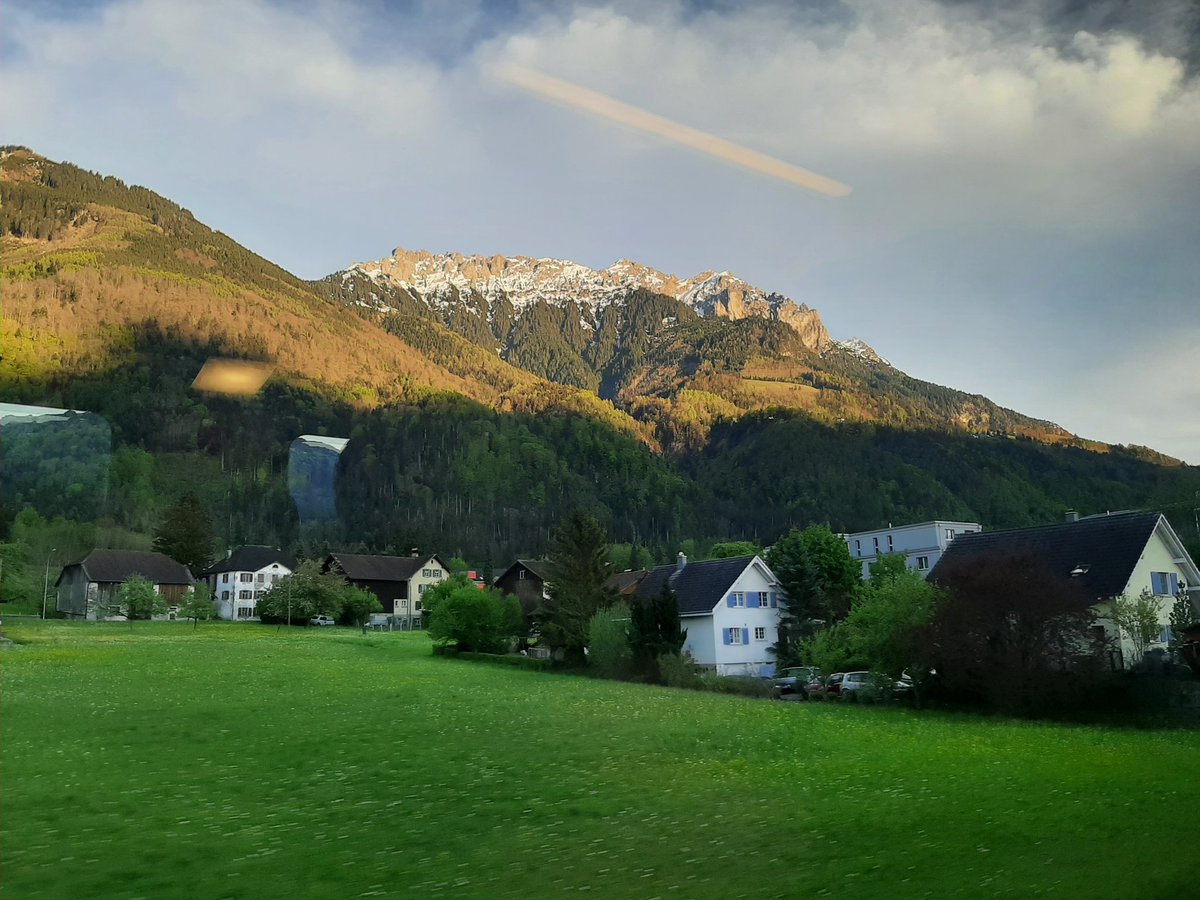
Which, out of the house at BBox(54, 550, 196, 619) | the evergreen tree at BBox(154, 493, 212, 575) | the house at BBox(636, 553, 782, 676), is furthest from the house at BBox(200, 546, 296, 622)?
the house at BBox(636, 553, 782, 676)

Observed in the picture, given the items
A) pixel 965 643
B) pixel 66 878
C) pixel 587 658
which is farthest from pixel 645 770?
pixel 587 658

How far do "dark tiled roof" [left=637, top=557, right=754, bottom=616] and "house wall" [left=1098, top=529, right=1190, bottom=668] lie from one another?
81.8 ft

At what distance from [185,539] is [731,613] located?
8968 cm

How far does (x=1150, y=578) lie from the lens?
4275cm

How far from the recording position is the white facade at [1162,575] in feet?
135

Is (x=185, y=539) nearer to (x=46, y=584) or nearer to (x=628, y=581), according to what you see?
(x=46, y=584)

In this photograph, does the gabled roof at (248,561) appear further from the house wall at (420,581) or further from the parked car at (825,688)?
the parked car at (825,688)

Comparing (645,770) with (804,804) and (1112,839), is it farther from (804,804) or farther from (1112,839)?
(1112,839)

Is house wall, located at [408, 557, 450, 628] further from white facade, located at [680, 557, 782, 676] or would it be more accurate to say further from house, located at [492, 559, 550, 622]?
white facade, located at [680, 557, 782, 676]

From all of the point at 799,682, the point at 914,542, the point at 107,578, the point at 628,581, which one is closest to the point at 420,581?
the point at 107,578

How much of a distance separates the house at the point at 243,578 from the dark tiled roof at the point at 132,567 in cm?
651

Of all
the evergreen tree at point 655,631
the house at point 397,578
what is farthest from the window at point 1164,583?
the house at point 397,578

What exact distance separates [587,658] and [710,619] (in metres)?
10.4

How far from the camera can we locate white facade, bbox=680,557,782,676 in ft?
191
